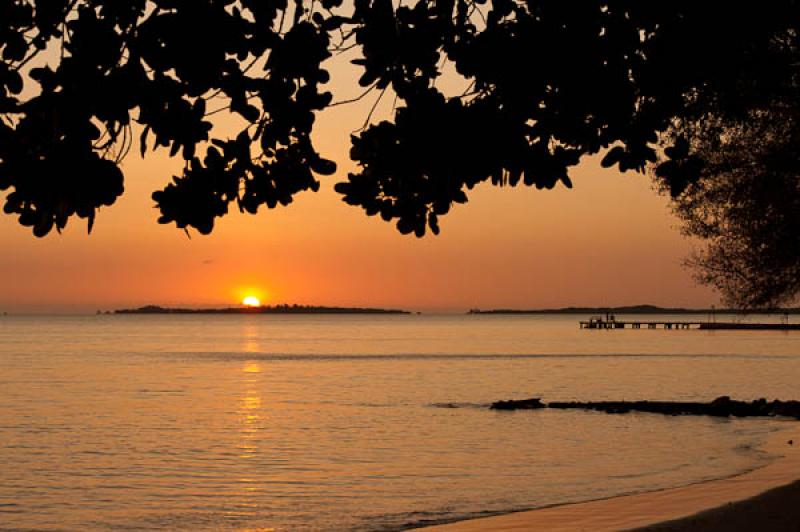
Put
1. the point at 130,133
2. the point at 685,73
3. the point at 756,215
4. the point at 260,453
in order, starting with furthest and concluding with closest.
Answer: the point at 260,453, the point at 756,215, the point at 685,73, the point at 130,133

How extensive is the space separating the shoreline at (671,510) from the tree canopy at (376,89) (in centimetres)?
1043

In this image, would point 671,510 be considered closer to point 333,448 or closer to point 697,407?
point 333,448

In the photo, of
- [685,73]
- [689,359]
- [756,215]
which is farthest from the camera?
[689,359]

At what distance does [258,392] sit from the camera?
6569 cm

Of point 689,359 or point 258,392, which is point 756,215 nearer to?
point 258,392

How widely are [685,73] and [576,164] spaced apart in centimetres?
105

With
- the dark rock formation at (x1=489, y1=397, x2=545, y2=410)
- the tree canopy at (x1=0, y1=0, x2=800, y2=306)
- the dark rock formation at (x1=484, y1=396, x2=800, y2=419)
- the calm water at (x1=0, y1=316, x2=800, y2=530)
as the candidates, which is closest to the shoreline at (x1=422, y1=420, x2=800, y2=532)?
the calm water at (x1=0, y1=316, x2=800, y2=530)

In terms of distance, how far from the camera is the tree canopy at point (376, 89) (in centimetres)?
709

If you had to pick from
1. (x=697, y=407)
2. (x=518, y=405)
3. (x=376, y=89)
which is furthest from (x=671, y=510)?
(x=518, y=405)

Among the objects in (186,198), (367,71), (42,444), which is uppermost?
(367,71)

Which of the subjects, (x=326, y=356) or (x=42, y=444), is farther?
(x=326, y=356)

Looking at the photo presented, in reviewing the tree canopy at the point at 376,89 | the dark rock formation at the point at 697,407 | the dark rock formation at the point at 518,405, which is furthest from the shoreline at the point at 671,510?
the dark rock formation at the point at 518,405

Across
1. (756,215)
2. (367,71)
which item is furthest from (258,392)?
(367,71)

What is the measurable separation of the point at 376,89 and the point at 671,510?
15.5 m
